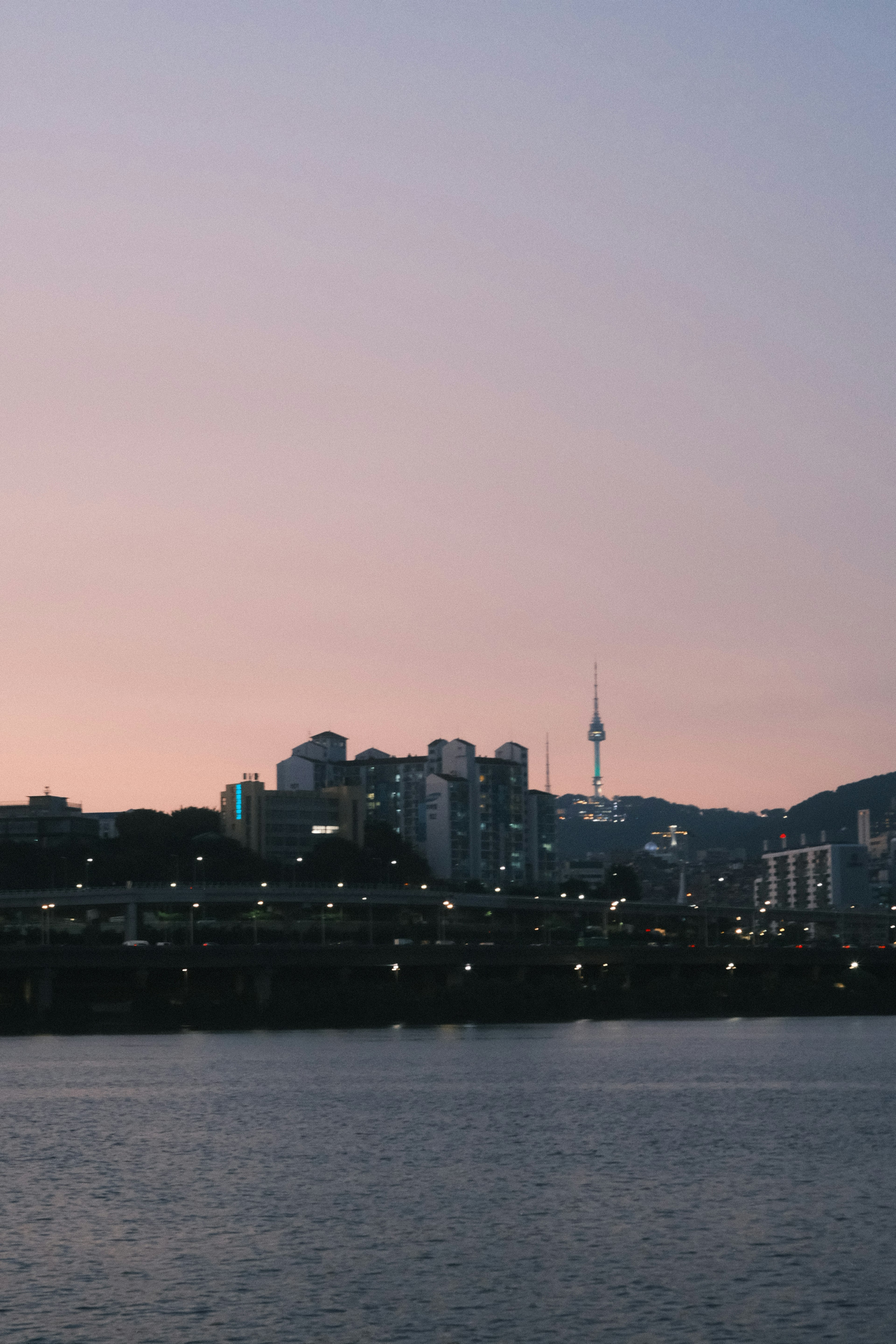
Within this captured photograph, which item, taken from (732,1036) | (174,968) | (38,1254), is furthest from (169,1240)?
(174,968)

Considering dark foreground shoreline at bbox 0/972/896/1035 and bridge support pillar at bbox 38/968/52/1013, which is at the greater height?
bridge support pillar at bbox 38/968/52/1013

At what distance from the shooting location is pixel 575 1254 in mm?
45906

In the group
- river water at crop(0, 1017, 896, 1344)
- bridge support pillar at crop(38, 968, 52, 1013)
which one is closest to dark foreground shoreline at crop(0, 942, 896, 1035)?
bridge support pillar at crop(38, 968, 52, 1013)

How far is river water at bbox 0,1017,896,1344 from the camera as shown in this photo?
126 feet

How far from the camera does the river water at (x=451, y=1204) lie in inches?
1507

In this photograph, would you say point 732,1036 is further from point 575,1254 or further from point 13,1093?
point 575,1254

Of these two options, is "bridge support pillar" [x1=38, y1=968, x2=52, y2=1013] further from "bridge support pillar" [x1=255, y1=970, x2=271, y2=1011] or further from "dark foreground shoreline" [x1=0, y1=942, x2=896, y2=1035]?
"bridge support pillar" [x1=255, y1=970, x2=271, y2=1011]

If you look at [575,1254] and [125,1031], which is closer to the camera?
[575,1254]

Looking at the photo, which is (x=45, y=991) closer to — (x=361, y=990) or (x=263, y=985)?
(x=263, y=985)

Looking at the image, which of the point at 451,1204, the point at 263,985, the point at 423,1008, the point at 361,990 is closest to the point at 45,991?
the point at 263,985

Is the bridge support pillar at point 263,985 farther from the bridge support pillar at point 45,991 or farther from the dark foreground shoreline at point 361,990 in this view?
the bridge support pillar at point 45,991

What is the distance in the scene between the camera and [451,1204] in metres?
55.3

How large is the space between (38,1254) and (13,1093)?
2007 inches

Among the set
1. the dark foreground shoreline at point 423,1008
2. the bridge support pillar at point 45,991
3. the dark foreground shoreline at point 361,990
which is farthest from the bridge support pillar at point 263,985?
the bridge support pillar at point 45,991
